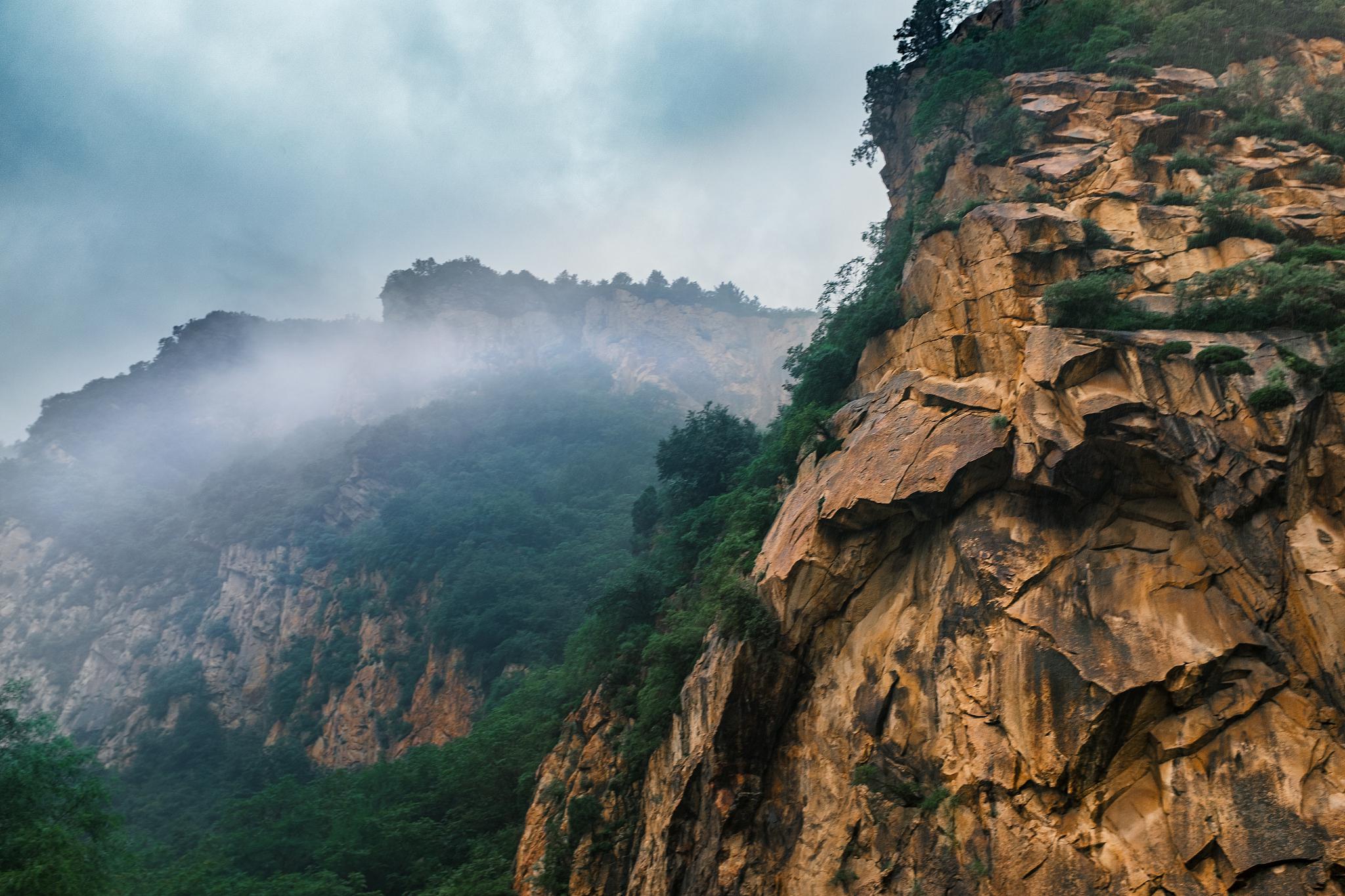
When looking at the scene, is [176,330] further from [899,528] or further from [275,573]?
[899,528]

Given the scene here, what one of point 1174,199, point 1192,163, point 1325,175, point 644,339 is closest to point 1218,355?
point 1174,199

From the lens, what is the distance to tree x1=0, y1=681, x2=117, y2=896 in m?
16.2

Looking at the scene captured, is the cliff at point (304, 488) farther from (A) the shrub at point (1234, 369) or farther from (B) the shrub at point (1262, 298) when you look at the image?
(A) the shrub at point (1234, 369)

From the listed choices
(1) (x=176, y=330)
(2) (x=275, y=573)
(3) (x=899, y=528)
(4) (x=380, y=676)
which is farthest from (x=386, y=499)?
(3) (x=899, y=528)

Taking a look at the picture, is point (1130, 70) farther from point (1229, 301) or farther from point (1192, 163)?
point (1229, 301)

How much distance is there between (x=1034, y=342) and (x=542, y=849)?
63.5 feet

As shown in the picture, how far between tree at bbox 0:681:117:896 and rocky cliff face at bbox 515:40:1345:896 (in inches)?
429

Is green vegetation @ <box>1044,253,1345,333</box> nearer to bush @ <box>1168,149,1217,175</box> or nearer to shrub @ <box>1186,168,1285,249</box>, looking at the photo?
shrub @ <box>1186,168,1285,249</box>

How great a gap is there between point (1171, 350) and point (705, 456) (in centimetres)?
2277

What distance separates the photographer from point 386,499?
2510 inches

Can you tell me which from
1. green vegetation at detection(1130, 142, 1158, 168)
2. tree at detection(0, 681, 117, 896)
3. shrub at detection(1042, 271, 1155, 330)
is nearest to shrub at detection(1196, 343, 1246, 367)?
shrub at detection(1042, 271, 1155, 330)

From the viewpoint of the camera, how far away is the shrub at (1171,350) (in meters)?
14.5

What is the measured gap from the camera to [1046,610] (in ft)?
47.7

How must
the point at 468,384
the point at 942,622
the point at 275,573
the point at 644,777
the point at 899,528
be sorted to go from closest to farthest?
the point at 942,622
the point at 899,528
the point at 644,777
the point at 275,573
the point at 468,384
